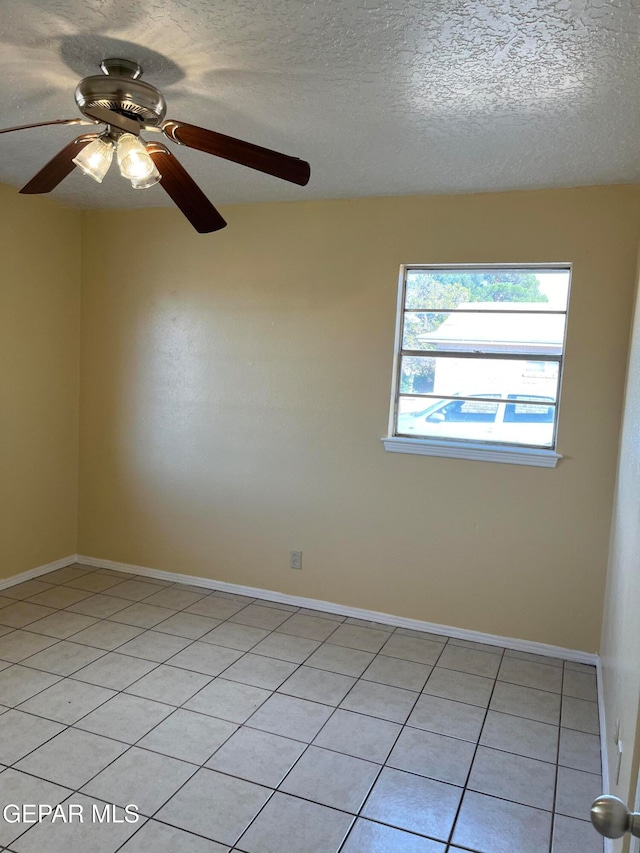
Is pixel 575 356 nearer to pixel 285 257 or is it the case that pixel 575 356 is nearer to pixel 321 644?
pixel 285 257

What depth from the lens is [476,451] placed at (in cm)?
344

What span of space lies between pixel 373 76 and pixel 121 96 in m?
0.81

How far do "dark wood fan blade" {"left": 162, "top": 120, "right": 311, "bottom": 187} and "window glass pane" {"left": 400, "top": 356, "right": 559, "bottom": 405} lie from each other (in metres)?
1.81

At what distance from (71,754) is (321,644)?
55.6 inches

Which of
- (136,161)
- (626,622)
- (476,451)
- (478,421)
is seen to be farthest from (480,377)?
(136,161)

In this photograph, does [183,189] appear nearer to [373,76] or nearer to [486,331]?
[373,76]

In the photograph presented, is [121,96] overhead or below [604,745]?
overhead

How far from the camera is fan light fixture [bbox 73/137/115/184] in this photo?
2.04 meters

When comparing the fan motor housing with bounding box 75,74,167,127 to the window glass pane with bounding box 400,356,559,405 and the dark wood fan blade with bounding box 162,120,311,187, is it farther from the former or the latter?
the window glass pane with bounding box 400,356,559,405

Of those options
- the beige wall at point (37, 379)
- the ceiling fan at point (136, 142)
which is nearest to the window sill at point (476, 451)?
the ceiling fan at point (136, 142)

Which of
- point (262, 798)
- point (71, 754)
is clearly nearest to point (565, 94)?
point (262, 798)

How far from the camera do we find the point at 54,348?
4184 millimetres

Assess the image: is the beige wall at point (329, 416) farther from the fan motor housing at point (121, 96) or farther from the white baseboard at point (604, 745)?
the fan motor housing at point (121, 96)

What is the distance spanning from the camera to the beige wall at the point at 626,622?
1634 millimetres
